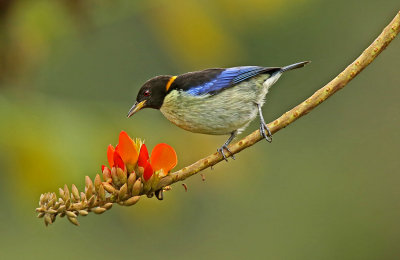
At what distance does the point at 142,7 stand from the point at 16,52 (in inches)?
41.3

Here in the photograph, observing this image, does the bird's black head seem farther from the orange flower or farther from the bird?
the orange flower

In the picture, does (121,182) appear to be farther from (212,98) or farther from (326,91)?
(212,98)

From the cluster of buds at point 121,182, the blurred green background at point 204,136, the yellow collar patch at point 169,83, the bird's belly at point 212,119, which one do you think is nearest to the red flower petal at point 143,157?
the cluster of buds at point 121,182

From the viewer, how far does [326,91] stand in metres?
2.23

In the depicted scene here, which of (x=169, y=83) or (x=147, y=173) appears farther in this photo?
(x=169, y=83)

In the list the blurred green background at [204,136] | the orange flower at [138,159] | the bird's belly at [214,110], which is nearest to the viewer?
the orange flower at [138,159]

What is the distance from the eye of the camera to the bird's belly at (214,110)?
3.48 metres

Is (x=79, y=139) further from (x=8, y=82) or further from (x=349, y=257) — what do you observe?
(x=349, y=257)

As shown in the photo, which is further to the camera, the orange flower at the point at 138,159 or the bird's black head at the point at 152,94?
the bird's black head at the point at 152,94

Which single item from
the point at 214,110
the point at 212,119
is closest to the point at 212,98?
the point at 214,110

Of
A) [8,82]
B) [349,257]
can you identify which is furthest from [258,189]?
[8,82]

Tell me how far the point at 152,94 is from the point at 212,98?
1.52 ft

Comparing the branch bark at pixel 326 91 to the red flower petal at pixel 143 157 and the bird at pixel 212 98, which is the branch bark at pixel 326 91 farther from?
the bird at pixel 212 98

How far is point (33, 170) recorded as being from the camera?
5371mm
